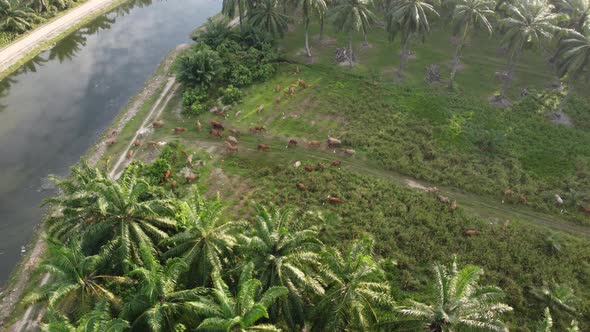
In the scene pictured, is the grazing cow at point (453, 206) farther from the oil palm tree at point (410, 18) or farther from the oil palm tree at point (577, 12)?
the oil palm tree at point (577, 12)

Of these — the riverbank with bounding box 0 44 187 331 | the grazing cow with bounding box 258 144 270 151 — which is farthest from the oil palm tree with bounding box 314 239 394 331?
the grazing cow with bounding box 258 144 270 151

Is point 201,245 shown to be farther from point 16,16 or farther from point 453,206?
point 16,16

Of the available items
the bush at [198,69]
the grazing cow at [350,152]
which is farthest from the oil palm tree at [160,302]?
the bush at [198,69]

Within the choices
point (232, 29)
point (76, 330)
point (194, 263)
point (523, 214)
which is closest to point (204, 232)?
point (194, 263)

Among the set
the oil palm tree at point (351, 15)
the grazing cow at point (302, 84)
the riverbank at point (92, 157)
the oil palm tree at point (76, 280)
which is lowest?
the riverbank at point (92, 157)

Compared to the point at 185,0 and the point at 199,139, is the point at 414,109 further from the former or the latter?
the point at 185,0

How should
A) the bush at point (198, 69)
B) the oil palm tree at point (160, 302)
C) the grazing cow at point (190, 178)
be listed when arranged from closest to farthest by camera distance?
1. the oil palm tree at point (160, 302)
2. the grazing cow at point (190, 178)
3. the bush at point (198, 69)

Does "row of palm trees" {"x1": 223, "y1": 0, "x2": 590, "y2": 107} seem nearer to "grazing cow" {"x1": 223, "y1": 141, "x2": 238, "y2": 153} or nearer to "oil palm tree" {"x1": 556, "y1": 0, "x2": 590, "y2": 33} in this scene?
"oil palm tree" {"x1": 556, "y1": 0, "x2": 590, "y2": 33}

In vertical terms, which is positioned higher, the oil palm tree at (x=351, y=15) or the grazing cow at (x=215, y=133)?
the oil palm tree at (x=351, y=15)
